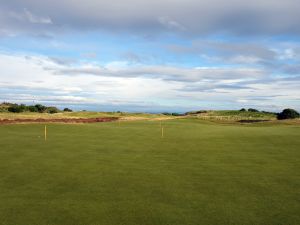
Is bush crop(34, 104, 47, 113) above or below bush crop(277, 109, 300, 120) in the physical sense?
above

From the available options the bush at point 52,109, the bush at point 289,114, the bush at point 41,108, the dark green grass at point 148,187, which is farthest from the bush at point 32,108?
the dark green grass at point 148,187

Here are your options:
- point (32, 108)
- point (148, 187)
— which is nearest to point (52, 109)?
point (32, 108)

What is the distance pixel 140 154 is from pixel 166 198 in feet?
25.2

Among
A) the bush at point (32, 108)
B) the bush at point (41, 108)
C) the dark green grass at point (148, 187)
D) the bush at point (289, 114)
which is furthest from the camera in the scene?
A: the bush at point (41, 108)

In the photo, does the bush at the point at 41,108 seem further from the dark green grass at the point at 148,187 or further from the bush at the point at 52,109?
the dark green grass at the point at 148,187

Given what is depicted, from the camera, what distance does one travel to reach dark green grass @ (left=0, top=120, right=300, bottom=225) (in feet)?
25.5

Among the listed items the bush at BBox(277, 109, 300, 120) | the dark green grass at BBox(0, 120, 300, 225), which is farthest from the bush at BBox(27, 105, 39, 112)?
the dark green grass at BBox(0, 120, 300, 225)

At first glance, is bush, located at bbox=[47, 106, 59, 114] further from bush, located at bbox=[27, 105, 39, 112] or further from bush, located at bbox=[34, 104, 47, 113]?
bush, located at bbox=[27, 105, 39, 112]

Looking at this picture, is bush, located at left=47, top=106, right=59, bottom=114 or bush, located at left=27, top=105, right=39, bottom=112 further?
bush, located at left=47, top=106, right=59, bottom=114

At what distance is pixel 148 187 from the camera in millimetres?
10305

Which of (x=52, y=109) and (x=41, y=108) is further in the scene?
(x=52, y=109)

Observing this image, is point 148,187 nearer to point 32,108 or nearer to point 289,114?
point 289,114

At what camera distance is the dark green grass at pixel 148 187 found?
7.78 m

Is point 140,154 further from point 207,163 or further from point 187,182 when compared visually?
point 187,182
